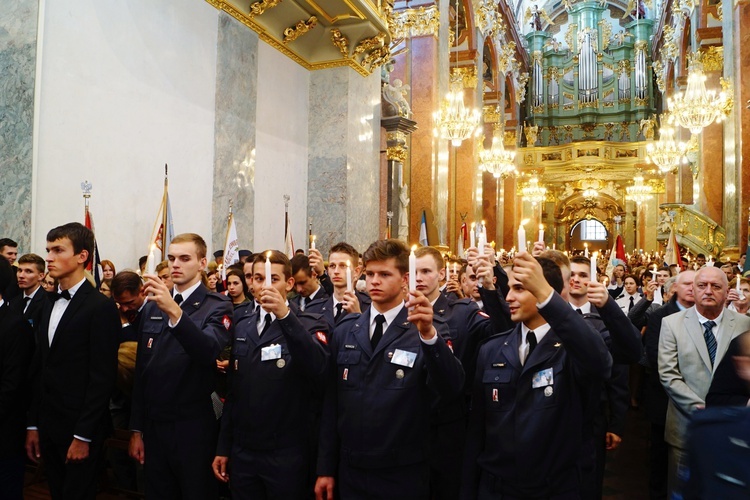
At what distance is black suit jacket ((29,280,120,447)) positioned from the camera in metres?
3.28

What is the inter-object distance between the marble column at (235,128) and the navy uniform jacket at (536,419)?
5.47 metres

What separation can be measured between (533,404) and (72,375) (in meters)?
2.48

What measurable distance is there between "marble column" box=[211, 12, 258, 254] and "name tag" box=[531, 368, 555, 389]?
560 centimetres

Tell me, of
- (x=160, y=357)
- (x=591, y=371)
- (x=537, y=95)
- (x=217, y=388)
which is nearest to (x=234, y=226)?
(x=217, y=388)

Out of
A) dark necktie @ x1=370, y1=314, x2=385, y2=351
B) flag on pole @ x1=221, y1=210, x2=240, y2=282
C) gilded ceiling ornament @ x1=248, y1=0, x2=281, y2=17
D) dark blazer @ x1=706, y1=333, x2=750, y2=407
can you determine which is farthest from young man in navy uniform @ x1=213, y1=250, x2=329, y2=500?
gilded ceiling ornament @ x1=248, y1=0, x2=281, y2=17

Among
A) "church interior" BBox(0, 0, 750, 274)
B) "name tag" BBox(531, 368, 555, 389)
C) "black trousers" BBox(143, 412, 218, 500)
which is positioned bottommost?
"black trousers" BBox(143, 412, 218, 500)

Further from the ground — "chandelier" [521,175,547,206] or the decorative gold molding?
the decorative gold molding

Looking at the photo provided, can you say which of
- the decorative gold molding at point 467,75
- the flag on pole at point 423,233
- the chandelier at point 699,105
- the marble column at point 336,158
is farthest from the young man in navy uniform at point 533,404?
the decorative gold molding at point 467,75

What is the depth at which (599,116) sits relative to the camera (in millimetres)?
31703

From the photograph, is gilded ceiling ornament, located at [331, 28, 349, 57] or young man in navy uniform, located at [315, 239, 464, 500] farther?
gilded ceiling ornament, located at [331, 28, 349, 57]

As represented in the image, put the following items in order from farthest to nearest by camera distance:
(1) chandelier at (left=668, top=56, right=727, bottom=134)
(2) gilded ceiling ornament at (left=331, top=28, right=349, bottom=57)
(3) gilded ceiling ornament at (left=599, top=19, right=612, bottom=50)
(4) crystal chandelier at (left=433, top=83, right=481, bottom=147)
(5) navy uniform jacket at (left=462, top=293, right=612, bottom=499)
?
(3) gilded ceiling ornament at (left=599, top=19, right=612, bottom=50) < (1) chandelier at (left=668, top=56, right=727, bottom=134) < (4) crystal chandelier at (left=433, top=83, right=481, bottom=147) < (2) gilded ceiling ornament at (left=331, top=28, right=349, bottom=57) < (5) navy uniform jacket at (left=462, top=293, right=612, bottom=499)

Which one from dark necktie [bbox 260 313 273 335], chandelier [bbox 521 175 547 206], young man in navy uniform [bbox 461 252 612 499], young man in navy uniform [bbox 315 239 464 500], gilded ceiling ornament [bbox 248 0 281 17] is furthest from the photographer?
chandelier [bbox 521 175 547 206]

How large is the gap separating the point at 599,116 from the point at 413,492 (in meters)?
32.3

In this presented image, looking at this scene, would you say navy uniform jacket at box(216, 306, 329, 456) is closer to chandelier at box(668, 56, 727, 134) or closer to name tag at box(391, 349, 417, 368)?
name tag at box(391, 349, 417, 368)
